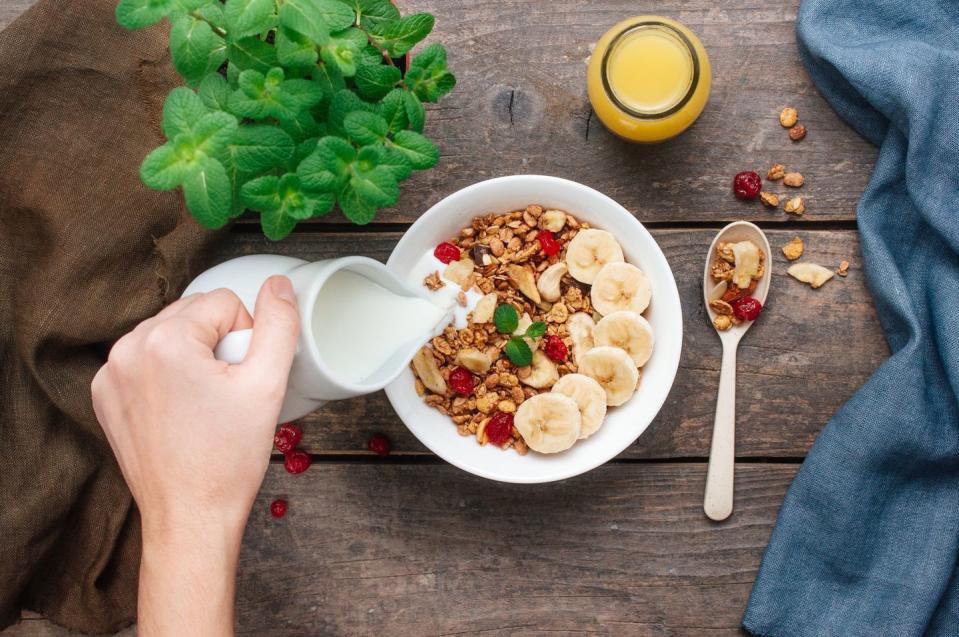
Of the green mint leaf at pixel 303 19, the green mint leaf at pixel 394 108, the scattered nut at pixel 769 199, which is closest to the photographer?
the green mint leaf at pixel 303 19

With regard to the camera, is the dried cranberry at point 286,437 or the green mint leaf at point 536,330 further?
the dried cranberry at point 286,437

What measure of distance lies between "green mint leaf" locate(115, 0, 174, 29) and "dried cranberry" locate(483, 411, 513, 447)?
58cm

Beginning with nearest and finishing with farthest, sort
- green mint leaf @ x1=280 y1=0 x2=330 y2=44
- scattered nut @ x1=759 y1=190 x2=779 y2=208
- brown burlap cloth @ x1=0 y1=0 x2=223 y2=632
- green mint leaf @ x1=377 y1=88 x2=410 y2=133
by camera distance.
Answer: green mint leaf @ x1=280 y1=0 x2=330 y2=44 → green mint leaf @ x1=377 y1=88 x2=410 y2=133 → brown burlap cloth @ x1=0 y1=0 x2=223 y2=632 → scattered nut @ x1=759 y1=190 x2=779 y2=208

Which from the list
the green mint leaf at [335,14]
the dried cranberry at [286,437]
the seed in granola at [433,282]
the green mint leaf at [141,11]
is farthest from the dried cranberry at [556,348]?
the green mint leaf at [141,11]

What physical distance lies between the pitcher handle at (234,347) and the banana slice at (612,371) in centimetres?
44

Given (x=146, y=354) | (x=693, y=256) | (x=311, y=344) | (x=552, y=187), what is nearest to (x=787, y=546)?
(x=693, y=256)

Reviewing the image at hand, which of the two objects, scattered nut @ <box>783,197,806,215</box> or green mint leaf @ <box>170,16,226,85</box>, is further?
scattered nut @ <box>783,197,806,215</box>

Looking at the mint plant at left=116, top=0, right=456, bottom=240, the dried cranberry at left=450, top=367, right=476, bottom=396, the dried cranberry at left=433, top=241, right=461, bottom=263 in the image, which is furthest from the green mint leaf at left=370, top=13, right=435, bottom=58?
the dried cranberry at left=450, top=367, right=476, bottom=396

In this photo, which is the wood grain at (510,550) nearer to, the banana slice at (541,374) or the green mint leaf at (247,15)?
the banana slice at (541,374)

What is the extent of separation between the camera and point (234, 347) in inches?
29.3

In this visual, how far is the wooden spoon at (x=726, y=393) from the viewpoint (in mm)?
1087

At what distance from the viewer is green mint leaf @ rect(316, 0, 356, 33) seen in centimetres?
72

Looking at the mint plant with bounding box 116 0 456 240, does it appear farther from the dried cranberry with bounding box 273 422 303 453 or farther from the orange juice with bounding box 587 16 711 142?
the dried cranberry with bounding box 273 422 303 453

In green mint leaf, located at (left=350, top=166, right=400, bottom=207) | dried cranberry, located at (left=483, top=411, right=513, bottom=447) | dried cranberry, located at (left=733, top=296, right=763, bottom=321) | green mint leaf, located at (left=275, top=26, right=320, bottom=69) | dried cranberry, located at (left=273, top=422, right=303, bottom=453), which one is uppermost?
green mint leaf, located at (left=275, top=26, right=320, bottom=69)
